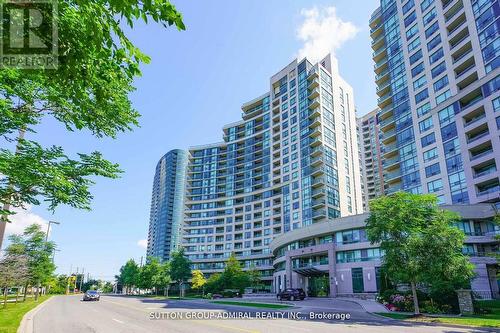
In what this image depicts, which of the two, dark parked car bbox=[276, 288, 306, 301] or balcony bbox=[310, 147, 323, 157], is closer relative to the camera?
dark parked car bbox=[276, 288, 306, 301]

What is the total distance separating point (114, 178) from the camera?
12945 millimetres

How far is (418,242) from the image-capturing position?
24812 mm

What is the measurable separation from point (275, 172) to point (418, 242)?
6983 cm

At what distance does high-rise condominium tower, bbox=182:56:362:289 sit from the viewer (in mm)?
81812

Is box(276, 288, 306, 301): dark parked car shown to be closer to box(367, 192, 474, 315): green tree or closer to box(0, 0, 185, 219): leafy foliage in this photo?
box(367, 192, 474, 315): green tree

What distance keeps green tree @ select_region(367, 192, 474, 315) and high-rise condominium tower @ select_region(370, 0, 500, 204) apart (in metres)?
26.6

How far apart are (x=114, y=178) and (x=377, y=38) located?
3191 inches

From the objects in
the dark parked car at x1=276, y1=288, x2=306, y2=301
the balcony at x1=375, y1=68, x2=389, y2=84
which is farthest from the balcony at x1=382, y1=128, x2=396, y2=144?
the dark parked car at x1=276, y1=288, x2=306, y2=301

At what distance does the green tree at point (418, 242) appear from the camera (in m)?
24.3

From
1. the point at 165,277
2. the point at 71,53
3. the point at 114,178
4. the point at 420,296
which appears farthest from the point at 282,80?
the point at 71,53

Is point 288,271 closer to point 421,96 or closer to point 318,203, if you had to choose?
point 318,203

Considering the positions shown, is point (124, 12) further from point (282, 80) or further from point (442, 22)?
point (282, 80)

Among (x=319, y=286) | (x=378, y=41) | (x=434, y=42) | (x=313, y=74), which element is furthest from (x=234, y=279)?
(x=378, y=41)

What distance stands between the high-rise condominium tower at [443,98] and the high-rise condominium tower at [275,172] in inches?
640
